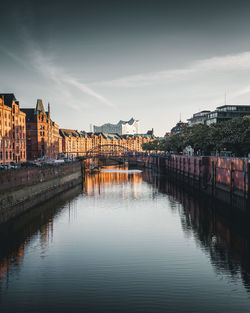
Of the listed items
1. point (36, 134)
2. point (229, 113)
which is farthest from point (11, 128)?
point (229, 113)

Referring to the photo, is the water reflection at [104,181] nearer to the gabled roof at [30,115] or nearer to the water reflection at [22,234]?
the water reflection at [22,234]

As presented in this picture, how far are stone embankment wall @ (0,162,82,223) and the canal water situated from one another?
1.70 m

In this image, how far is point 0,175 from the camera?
37812 millimetres

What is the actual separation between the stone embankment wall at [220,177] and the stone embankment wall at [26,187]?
2913 centimetres

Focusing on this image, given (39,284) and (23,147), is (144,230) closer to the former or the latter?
(39,284)

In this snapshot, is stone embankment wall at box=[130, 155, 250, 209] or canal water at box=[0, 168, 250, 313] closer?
canal water at box=[0, 168, 250, 313]

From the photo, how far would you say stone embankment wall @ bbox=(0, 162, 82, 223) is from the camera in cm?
3853

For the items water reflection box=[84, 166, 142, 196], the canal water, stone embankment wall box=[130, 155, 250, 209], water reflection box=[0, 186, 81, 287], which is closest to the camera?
the canal water

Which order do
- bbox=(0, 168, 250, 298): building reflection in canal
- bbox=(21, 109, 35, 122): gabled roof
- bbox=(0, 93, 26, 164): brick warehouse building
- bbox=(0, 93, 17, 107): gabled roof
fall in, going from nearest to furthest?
1. bbox=(0, 168, 250, 298): building reflection in canal
2. bbox=(0, 93, 26, 164): brick warehouse building
3. bbox=(0, 93, 17, 107): gabled roof
4. bbox=(21, 109, 35, 122): gabled roof

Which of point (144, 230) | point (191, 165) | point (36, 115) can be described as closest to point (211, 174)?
point (191, 165)

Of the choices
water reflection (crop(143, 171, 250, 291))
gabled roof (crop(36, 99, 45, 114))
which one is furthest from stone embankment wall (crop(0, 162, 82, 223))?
gabled roof (crop(36, 99, 45, 114))

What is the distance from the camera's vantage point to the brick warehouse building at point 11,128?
87000mm

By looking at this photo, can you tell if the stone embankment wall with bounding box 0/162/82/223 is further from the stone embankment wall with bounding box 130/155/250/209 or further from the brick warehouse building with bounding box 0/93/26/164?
the stone embankment wall with bounding box 130/155/250/209

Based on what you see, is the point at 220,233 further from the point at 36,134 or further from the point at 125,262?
the point at 36,134
